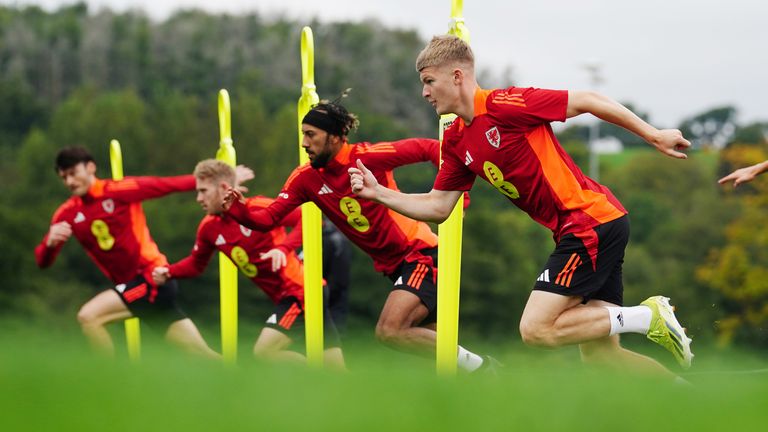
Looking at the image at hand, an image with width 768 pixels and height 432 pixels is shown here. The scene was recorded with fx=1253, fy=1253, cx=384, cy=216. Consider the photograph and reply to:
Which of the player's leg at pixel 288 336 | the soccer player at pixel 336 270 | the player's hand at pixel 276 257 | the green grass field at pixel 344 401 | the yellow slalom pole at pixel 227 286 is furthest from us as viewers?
the soccer player at pixel 336 270

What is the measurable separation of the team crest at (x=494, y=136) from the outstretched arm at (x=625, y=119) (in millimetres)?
408

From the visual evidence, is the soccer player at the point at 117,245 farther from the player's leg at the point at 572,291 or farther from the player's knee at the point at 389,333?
the player's leg at the point at 572,291

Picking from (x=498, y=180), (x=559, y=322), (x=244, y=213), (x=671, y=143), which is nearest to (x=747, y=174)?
(x=671, y=143)

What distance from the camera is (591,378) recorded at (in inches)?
175

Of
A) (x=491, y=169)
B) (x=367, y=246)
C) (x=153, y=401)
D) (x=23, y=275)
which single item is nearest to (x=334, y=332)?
(x=367, y=246)

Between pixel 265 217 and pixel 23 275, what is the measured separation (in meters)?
46.8

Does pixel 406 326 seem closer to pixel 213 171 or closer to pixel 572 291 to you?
pixel 572 291

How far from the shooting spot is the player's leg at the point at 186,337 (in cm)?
1141

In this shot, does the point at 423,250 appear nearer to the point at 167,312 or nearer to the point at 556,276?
the point at 556,276

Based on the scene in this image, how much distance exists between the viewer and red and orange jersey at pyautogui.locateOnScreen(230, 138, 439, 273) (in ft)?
29.1

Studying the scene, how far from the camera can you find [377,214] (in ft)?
29.2

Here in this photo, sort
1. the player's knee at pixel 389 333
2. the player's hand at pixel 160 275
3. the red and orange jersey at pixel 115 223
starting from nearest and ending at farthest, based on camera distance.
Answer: the player's knee at pixel 389 333 < the player's hand at pixel 160 275 < the red and orange jersey at pixel 115 223

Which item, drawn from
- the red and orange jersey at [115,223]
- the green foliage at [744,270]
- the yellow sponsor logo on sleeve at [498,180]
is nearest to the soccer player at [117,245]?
the red and orange jersey at [115,223]

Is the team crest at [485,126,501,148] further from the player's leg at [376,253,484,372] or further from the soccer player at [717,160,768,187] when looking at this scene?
the player's leg at [376,253,484,372]
